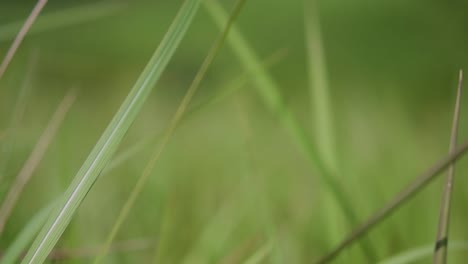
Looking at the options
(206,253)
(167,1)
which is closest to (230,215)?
(206,253)

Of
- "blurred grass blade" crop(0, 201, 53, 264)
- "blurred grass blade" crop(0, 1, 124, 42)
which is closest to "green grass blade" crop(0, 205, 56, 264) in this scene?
"blurred grass blade" crop(0, 201, 53, 264)

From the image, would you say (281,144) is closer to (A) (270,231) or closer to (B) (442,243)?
(A) (270,231)

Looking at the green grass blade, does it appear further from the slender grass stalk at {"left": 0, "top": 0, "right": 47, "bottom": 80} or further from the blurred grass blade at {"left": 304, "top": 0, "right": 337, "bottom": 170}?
the blurred grass blade at {"left": 304, "top": 0, "right": 337, "bottom": 170}

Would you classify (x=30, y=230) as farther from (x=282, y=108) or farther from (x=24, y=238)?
(x=282, y=108)

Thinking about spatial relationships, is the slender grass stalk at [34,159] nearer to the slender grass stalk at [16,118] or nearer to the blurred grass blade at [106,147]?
the slender grass stalk at [16,118]

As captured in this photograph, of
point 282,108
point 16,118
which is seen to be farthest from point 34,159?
point 282,108

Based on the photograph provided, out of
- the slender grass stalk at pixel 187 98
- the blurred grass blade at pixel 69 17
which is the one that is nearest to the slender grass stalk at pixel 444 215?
the slender grass stalk at pixel 187 98

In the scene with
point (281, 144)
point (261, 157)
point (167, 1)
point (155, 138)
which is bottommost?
point (155, 138)
